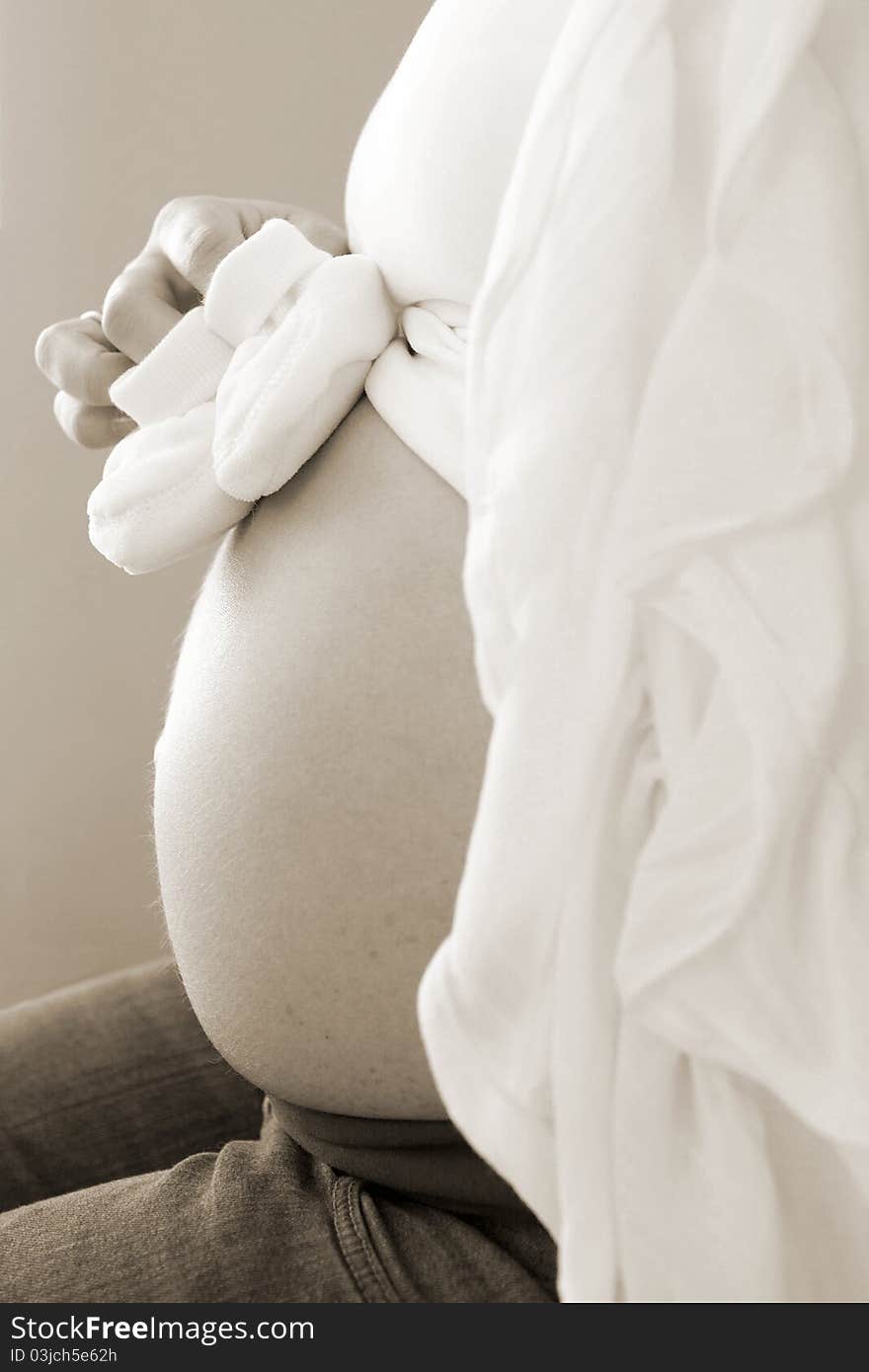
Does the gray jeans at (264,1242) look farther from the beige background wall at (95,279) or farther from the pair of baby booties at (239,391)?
the beige background wall at (95,279)

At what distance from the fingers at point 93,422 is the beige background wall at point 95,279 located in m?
0.52

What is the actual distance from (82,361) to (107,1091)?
48 cm

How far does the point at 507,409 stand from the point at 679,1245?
301 millimetres

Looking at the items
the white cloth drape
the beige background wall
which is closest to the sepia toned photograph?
the white cloth drape

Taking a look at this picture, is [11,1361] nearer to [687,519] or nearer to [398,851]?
[398,851]

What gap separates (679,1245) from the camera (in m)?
0.44

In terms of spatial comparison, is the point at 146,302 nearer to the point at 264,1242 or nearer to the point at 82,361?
the point at 82,361

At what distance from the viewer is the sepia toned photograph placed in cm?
44

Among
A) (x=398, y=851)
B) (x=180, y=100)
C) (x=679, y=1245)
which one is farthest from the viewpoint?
(x=180, y=100)

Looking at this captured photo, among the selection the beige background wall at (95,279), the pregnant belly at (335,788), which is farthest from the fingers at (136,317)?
the beige background wall at (95,279)

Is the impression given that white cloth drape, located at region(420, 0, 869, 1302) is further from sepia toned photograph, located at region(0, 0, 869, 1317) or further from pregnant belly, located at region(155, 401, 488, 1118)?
pregnant belly, located at region(155, 401, 488, 1118)

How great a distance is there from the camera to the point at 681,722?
0.45 metres

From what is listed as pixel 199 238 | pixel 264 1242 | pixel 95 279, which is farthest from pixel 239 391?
pixel 95 279

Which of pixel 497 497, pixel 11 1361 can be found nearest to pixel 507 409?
pixel 497 497
